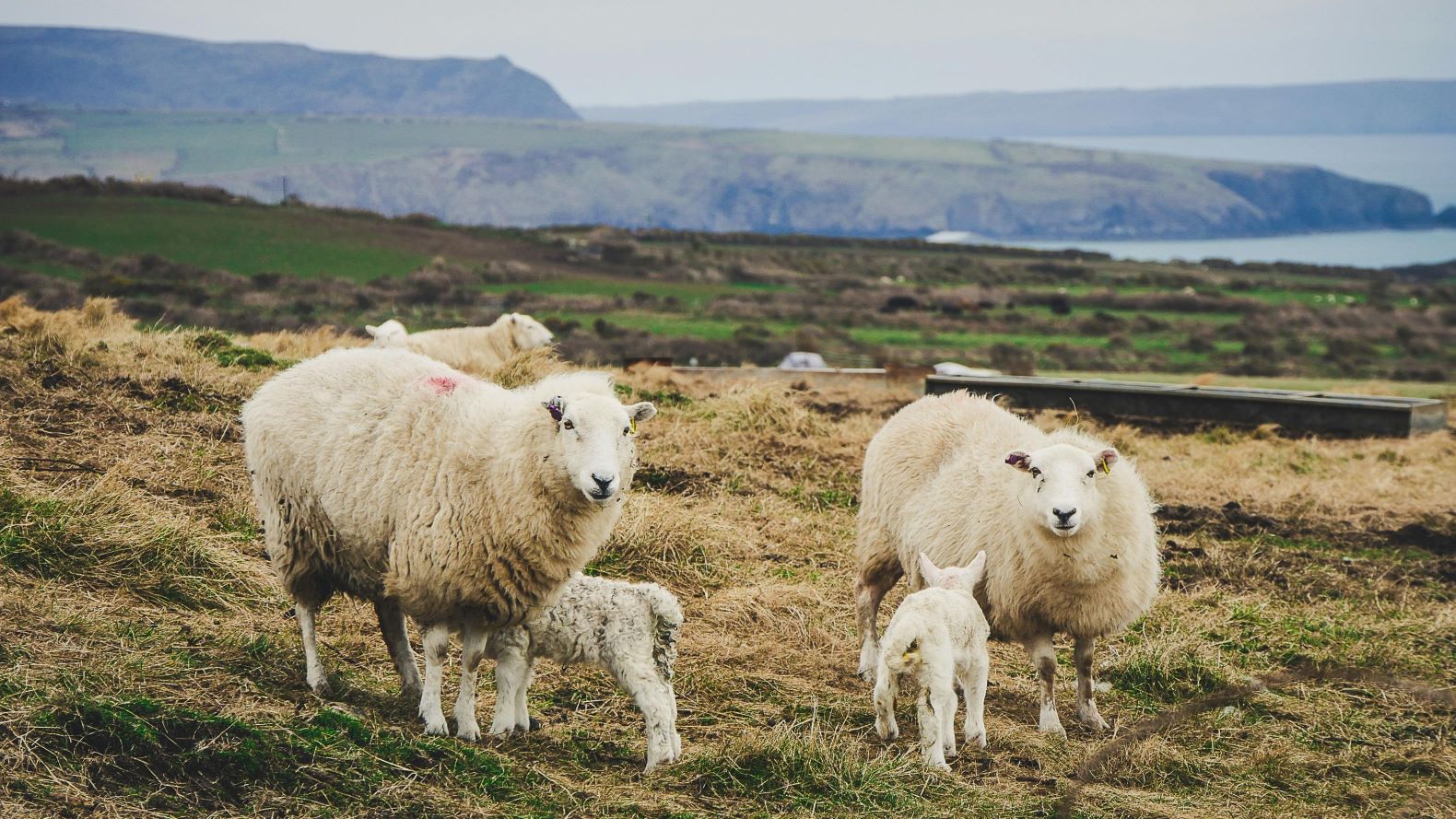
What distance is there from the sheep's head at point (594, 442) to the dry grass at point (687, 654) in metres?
1.48

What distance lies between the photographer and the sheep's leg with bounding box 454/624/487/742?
6762 mm

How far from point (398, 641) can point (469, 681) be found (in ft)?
3.33

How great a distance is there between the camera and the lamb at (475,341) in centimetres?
1691

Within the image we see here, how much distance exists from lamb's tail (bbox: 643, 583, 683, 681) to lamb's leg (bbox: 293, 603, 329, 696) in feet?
6.41

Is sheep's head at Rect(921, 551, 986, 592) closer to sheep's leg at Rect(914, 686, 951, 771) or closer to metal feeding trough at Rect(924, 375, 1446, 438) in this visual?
sheep's leg at Rect(914, 686, 951, 771)

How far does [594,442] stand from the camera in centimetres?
675

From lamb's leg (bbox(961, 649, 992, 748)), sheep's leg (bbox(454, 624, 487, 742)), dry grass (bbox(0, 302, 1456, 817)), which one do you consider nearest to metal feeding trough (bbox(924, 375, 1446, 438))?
dry grass (bbox(0, 302, 1456, 817))

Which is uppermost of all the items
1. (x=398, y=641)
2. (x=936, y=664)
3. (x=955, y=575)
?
(x=955, y=575)

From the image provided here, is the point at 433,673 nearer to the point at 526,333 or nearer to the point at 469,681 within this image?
the point at 469,681

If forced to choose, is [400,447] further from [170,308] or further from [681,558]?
[170,308]

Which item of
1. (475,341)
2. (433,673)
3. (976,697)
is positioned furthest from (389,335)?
(976,697)

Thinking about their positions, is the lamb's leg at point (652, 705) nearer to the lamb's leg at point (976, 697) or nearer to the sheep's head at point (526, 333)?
the lamb's leg at point (976, 697)

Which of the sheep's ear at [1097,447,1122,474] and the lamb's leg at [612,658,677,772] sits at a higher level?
the sheep's ear at [1097,447,1122,474]

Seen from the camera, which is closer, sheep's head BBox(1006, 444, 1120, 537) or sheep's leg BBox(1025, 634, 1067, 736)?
sheep's head BBox(1006, 444, 1120, 537)
